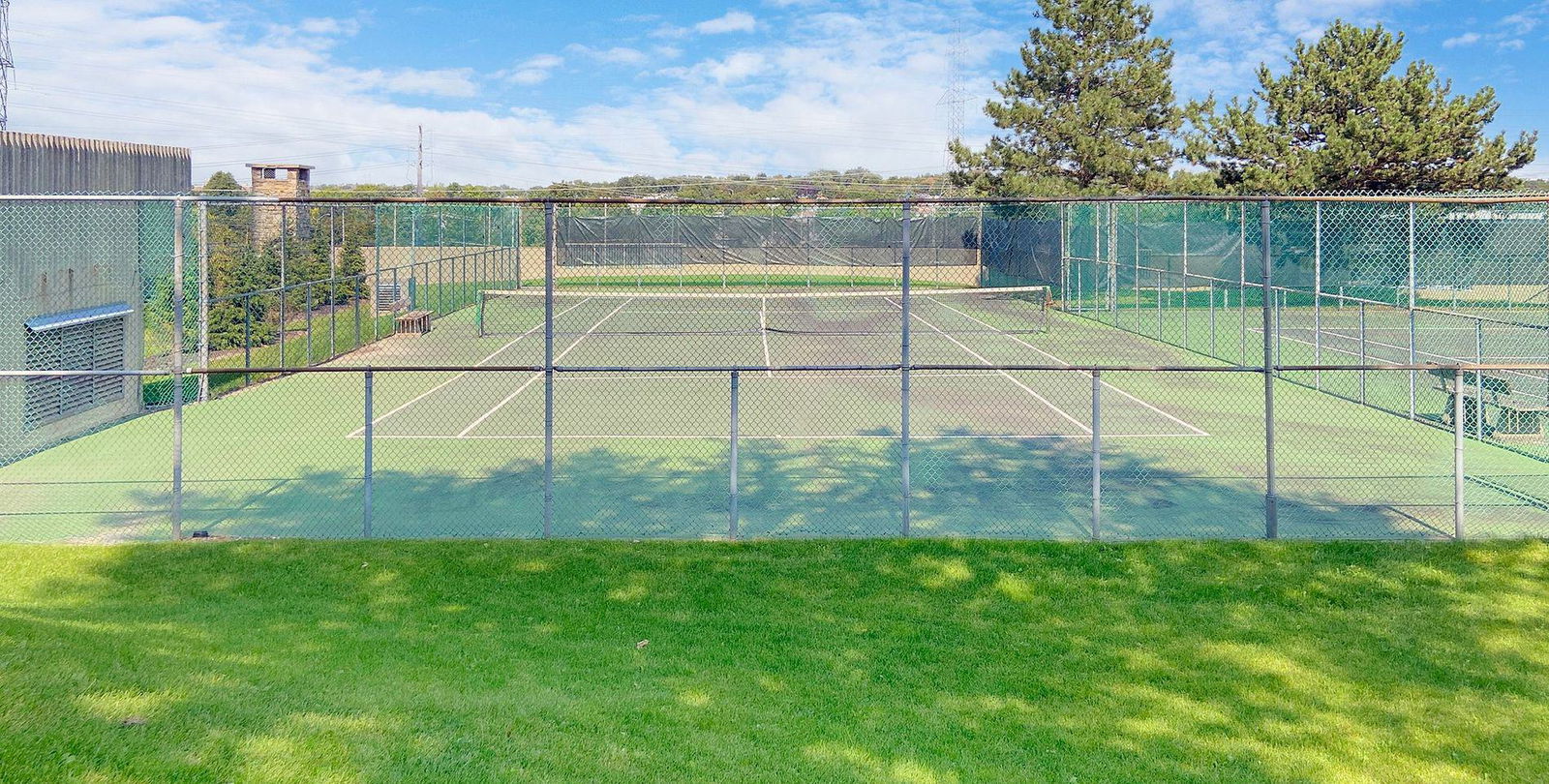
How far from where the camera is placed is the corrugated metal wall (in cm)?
1250

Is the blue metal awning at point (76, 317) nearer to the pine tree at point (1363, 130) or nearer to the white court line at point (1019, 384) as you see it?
the white court line at point (1019, 384)

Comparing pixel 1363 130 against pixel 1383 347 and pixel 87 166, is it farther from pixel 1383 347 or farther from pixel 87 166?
pixel 87 166

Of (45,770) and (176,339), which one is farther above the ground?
(176,339)

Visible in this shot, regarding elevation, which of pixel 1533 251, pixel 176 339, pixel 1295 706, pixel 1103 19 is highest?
→ pixel 1103 19

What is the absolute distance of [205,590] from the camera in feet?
25.6

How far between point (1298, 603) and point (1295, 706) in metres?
1.87

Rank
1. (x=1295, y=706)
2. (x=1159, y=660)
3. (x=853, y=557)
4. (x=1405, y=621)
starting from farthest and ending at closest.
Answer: (x=853, y=557)
(x=1405, y=621)
(x=1159, y=660)
(x=1295, y=706)

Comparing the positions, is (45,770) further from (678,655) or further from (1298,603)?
(1298,603)

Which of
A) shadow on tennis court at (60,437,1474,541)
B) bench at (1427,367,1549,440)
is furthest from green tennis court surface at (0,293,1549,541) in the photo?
bench at (1427,367,1549,440)

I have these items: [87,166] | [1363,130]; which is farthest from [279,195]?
[1363,130]

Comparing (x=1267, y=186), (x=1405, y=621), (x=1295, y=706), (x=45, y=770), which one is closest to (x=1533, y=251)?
(x=1267, y=186)

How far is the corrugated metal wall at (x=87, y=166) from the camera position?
12500mm

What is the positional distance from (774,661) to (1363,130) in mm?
31778

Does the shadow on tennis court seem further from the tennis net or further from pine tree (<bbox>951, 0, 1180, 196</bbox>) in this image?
pine tree (<bbox>951, 0, 1180, 196</bbox>)
